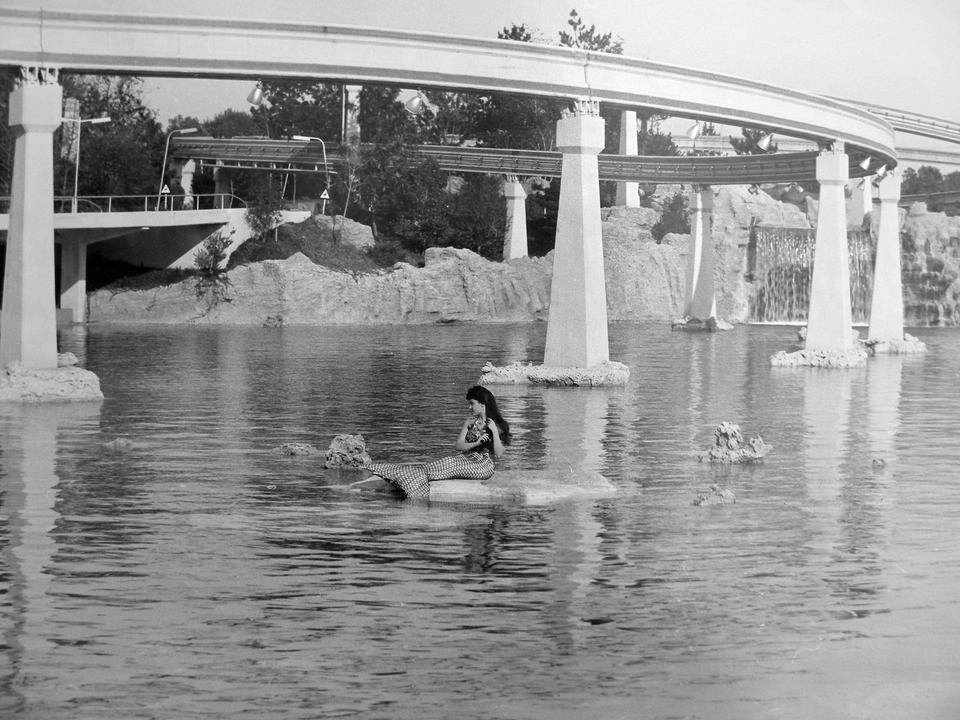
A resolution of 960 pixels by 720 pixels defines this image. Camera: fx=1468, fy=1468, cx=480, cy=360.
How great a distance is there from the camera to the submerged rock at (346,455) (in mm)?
21625

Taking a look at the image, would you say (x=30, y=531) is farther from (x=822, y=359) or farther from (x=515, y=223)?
(x=515, y=223)

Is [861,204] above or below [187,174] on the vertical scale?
below

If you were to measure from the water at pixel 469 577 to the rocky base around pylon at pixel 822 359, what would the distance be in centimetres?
1838

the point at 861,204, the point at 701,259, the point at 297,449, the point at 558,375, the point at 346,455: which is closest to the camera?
the point at 346,455

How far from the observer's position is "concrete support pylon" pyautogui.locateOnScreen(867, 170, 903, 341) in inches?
2311

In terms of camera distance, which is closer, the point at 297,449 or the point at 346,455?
the point at 346,455

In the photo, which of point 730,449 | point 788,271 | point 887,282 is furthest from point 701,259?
point 730,449

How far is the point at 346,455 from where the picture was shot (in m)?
21.7

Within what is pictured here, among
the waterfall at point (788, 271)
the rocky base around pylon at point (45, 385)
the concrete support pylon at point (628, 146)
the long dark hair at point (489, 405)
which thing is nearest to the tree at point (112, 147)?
the concrete support pylon at point (628, 146)

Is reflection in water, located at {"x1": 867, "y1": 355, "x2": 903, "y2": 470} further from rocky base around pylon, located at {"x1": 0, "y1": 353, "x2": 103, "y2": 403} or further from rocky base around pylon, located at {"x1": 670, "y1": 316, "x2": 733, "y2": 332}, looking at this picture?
rocky base around pylon, located at {"x1": 670, "y1": 316, "x2": 733, "y2": 332}

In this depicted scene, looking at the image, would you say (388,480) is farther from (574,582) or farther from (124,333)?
(124,333)

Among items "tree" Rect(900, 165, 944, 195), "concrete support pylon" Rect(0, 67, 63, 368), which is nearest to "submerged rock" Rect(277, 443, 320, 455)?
"concrete support pylon" Rect(0, 67, 63, 368)

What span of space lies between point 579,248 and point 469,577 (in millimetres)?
22860

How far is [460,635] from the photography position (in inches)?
464
